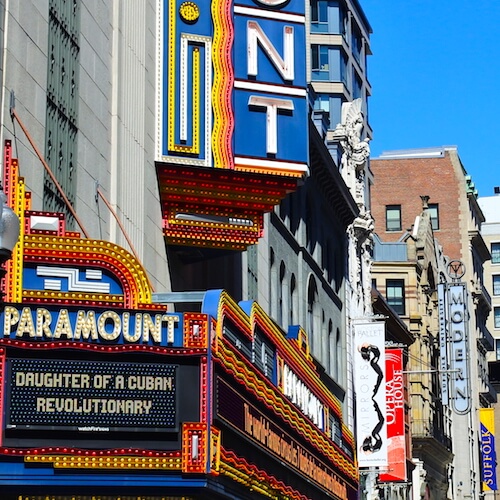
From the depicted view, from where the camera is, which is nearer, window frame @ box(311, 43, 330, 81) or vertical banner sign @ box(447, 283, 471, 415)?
vertical banner sign @ box(447, 283, 471, 415)

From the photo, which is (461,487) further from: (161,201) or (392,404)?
(161,201)

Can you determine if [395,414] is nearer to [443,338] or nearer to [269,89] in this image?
[443,338]

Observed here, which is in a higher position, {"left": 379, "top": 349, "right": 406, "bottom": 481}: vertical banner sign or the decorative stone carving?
the decorative stone carving

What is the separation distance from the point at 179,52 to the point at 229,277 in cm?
896

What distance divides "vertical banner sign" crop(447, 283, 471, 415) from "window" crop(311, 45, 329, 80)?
1665 cm

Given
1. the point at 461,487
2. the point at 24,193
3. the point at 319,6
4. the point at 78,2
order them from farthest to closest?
1. the point at 461,487
2. the point at 319,6
3. the point at 78,2
4. the point at 24,193

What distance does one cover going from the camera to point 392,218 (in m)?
108

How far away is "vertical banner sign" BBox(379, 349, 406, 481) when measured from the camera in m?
58.8

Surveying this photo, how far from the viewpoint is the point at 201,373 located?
71.5 feet

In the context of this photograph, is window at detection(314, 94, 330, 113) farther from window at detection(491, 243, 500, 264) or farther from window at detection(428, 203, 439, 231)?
window at detection(491, 243, 500, 264)

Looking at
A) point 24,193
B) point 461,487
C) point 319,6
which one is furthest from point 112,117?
point 461,487

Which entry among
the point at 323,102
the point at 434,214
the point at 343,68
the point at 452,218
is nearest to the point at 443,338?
the point at 323,102

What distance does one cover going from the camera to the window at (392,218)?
107 metres

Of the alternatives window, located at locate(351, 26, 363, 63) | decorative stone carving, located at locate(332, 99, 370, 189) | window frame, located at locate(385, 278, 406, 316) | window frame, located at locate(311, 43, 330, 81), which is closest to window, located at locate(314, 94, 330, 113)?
window frame, located at locate(311, 43, 330, 81)
